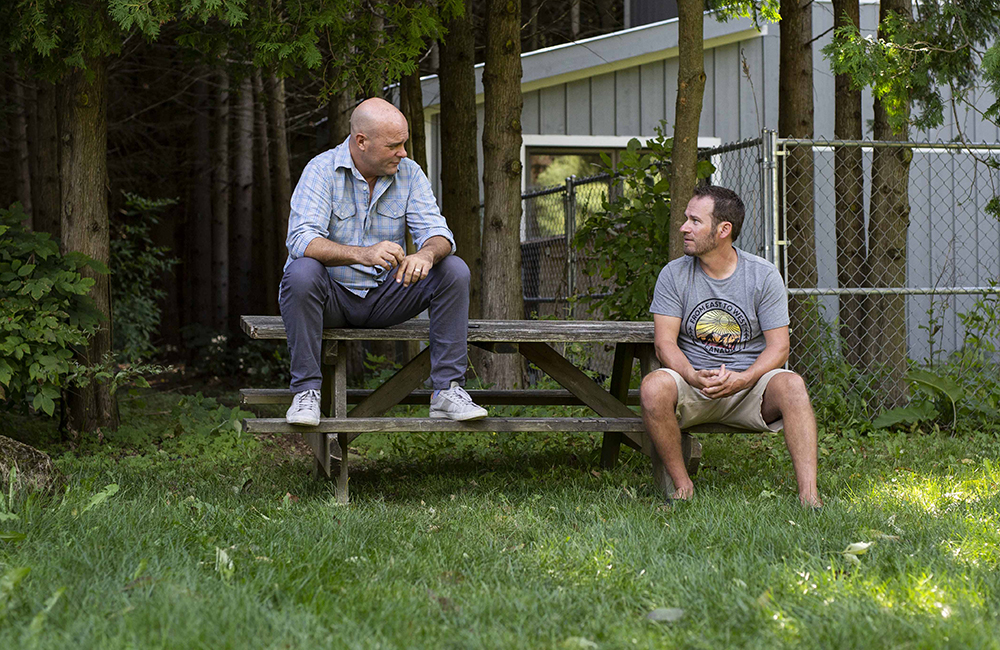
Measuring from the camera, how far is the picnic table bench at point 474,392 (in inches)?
169

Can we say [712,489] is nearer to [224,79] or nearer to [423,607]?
[423,607]

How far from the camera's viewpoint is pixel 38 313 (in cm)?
539

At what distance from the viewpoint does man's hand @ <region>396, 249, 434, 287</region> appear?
421 centimetres

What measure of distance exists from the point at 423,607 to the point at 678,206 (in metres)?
3.61

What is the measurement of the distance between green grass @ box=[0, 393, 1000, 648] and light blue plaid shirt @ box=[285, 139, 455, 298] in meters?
1.05

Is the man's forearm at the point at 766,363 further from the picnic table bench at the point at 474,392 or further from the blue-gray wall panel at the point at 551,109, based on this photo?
the blue-gray wall panel at the point at 551,109

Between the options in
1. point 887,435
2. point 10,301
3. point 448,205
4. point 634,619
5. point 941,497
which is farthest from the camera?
point 448,205

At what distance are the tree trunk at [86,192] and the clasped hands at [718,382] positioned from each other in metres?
3.69

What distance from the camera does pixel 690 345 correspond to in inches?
177

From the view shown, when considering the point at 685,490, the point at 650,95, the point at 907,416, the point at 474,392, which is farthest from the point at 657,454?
the point at 650,95

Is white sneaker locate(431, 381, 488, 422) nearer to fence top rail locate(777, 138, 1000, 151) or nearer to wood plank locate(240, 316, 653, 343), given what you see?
wood plank locate(240, 316, 653, 343)

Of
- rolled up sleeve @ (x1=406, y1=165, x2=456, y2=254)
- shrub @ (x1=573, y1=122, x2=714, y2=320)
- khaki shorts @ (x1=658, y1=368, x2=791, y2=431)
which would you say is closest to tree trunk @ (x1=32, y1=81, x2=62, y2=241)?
shrub @ (x1=573, y1=122, x2=714, y2=320)

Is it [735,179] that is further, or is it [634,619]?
[735,179]

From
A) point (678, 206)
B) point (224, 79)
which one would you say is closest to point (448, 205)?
point (678, 206)
